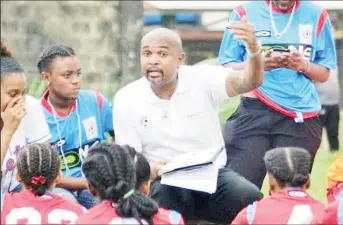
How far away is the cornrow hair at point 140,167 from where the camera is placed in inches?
286

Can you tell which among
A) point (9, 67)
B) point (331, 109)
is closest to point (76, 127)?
point (9, 67)

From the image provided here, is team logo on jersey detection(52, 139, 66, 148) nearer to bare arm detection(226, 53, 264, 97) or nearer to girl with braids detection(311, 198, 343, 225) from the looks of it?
bare arm detection(226, 53, 264, 97)

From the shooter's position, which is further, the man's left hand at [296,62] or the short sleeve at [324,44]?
A: the short sleeve at [324,44]

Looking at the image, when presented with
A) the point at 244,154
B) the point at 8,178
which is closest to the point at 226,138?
the point at 244,154

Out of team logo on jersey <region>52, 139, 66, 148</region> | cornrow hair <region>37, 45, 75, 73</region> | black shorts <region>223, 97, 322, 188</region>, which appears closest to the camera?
team logo on jersey <region>52, 139, 66, 148</region>

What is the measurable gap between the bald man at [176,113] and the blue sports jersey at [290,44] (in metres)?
0.57

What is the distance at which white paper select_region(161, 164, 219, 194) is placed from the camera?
7.77 meters

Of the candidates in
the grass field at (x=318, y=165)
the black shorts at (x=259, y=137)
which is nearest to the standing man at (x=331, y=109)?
the grass field at (x=318, y=165)

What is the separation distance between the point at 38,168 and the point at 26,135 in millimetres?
992

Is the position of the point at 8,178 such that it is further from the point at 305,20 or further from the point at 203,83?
the point at 305,20

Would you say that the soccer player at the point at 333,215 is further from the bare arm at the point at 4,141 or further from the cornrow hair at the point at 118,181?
the bare arm at the point at 4,141

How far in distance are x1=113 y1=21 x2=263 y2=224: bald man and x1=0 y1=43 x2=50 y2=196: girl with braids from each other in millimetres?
507

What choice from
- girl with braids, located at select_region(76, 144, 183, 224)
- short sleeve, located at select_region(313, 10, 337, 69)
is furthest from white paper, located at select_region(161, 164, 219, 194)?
short sleeve, located at select_region(313, 10, 337, 69)

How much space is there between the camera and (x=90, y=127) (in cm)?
837
